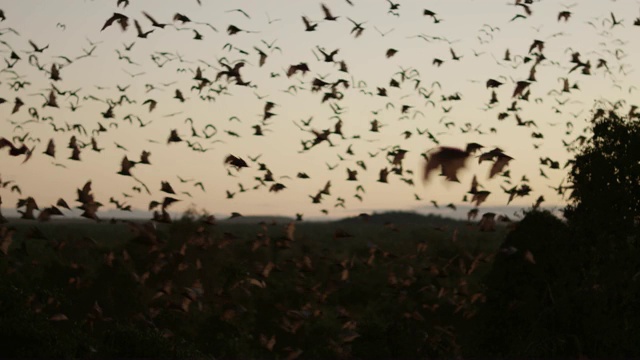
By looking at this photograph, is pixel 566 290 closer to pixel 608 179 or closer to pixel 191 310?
pixel 608 179

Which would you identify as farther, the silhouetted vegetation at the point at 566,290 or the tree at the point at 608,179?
the tree at the point at 608,179

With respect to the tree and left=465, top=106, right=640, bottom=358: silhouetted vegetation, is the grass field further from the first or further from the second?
the tree

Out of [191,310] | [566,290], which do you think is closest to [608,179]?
[566,290]

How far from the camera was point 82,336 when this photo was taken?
119 ft

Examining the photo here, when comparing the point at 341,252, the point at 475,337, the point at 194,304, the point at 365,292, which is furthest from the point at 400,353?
the point at 341,252

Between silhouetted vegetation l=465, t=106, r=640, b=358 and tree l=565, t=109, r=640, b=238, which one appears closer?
silhouetted vegetation l=465, t=106, r=640, b=358

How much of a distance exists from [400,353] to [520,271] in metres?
11.7

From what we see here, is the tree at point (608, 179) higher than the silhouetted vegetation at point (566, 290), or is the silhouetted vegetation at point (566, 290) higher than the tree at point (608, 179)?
A: the tree at point (608, 179)

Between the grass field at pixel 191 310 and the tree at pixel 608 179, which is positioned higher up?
the tree at pixel 608 179

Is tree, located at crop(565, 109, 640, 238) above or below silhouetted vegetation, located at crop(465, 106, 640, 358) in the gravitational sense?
above

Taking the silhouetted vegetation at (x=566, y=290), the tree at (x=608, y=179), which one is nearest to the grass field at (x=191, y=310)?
the silhouetted vegetation at (x=566, y=290)

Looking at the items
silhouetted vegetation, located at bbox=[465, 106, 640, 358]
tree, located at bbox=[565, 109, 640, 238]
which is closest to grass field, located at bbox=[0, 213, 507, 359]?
silhouetted vegetation, located at bbox=[465, 106, 640, 358]

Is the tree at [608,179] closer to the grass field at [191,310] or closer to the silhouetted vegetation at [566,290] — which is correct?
the silhouetted vegetation at [566,290]

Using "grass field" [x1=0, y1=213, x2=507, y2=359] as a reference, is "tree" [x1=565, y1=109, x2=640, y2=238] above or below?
above
